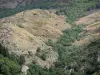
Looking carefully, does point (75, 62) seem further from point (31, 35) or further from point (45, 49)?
point (31, 35)

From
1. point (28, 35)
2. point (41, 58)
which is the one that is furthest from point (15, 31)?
point (41, 58)

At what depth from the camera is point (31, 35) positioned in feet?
418

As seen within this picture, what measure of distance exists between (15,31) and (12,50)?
1679cm

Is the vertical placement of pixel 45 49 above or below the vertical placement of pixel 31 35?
below

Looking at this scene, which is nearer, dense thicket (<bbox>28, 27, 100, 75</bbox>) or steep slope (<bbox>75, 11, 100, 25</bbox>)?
dense thicket (<bbox>28, 27, 100, 75</bbox>)

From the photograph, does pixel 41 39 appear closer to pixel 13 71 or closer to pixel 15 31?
pixel 15 31

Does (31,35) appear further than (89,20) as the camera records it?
No

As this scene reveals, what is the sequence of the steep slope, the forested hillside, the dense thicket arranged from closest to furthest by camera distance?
1. the dense thicket
2. the forested hillside
3. the steep slope

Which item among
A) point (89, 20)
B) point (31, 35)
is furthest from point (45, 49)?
point (89, 20)

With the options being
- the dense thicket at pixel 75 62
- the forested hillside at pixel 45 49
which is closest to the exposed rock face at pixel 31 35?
the forested hillside at pixel 45 49

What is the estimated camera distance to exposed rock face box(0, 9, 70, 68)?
108844 mm

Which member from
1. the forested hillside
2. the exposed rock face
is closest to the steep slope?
the forested hillside

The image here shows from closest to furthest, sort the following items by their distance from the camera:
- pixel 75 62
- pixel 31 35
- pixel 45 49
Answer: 1. pixel 75 62
2. pixel 45 49
3. pixel 31 35

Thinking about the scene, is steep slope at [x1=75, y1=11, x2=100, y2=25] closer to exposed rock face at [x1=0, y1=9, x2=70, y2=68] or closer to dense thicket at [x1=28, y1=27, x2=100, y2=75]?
exposed rock face at [x1=0, y1=9, x2=70, y2=68]
